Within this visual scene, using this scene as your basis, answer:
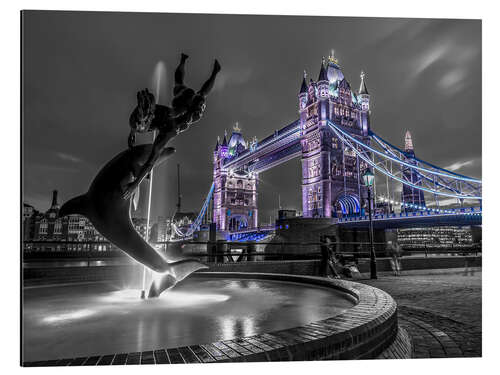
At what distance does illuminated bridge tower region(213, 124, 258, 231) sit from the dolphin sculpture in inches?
2324

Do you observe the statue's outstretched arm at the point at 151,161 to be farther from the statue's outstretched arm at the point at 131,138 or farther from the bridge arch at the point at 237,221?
the bridge arch at the point at 237,221

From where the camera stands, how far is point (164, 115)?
167 inches

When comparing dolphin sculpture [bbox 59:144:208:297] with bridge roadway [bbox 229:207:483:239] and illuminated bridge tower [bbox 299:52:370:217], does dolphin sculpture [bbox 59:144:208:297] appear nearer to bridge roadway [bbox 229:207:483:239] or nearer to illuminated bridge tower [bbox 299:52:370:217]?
bridge roadway [bbox 229:207:483:239]

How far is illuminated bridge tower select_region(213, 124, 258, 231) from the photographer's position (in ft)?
212

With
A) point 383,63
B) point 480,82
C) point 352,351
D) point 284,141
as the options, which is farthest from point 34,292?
point 284,141

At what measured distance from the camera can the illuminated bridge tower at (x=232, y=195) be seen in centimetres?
6450

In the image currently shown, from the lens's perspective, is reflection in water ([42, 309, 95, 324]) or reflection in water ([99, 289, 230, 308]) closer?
reflection in water ([42, 309, 95, 324])

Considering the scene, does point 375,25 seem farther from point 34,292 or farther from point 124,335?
point 34,292

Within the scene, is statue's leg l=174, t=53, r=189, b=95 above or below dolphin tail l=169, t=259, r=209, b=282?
above

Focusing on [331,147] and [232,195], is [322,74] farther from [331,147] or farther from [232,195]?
[232,195]

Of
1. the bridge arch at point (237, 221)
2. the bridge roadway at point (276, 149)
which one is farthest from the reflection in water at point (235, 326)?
the bridge arch at point (237, 221)

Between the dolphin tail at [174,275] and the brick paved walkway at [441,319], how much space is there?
2.38 meters

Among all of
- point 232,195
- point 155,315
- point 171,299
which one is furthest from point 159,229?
point 232,195

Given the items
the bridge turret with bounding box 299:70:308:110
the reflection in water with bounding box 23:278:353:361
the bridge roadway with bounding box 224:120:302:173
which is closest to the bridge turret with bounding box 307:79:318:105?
the bridge turret with bounding box 299:70:308:110
